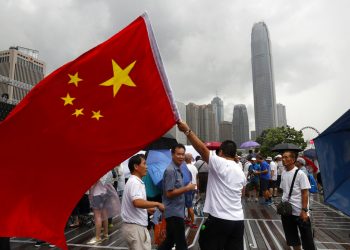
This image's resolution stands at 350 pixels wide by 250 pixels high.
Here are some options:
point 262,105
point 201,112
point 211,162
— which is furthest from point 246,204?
point 262,105

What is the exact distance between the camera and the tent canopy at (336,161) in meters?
3.72

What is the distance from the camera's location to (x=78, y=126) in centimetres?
346

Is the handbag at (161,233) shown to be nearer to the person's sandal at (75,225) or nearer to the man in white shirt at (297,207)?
the man in white shirt at (297,207)

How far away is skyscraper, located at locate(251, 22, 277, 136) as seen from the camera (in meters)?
150

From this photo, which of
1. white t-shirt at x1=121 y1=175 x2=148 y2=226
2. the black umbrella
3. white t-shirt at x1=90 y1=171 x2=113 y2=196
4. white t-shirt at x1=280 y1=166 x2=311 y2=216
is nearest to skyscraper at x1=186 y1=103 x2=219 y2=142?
the black umbrella

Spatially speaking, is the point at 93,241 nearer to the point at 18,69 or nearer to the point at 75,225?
the point at 75,225

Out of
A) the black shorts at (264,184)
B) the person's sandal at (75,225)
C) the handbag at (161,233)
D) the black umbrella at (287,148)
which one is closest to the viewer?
the handbag at (161,233)

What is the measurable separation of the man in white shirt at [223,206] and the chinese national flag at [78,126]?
545 millimetres

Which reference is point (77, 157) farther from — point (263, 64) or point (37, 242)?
point (263, 64)

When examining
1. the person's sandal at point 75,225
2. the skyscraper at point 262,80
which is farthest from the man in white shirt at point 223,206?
the skyscraper at point 262,80

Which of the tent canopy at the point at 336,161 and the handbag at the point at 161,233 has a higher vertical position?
Answer: the tent canopy at the point at 336,161

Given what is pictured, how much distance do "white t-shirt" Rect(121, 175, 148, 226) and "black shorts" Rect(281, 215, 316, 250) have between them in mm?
2320

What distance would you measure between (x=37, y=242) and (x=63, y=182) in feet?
14.0

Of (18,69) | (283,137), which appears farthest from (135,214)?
(18,69)
